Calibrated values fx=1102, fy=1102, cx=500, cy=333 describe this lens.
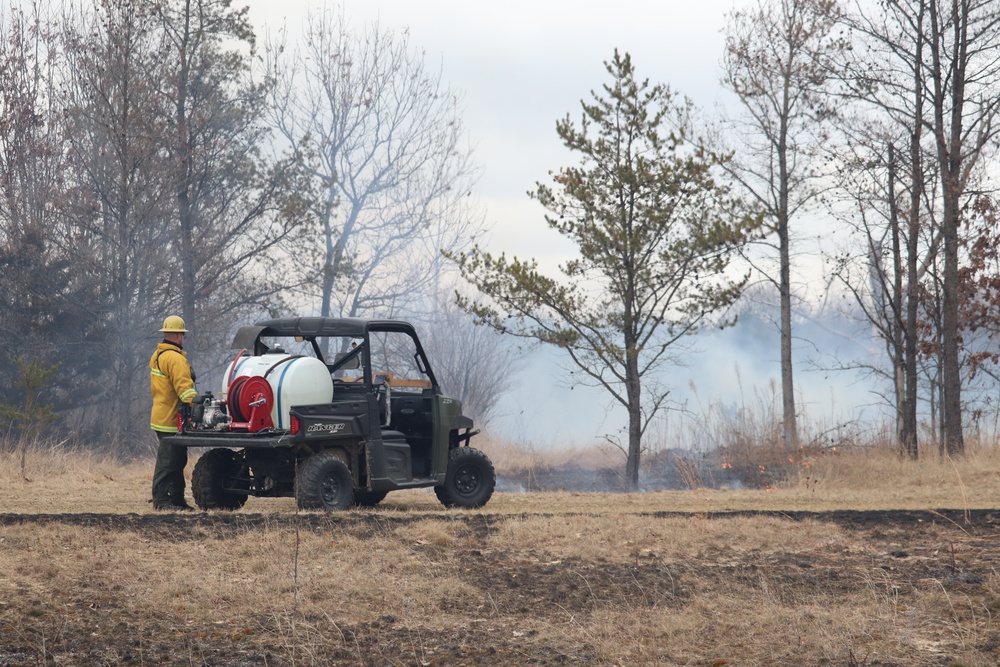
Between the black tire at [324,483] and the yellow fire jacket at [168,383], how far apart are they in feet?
5.50

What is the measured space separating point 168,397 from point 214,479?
3.59 feet

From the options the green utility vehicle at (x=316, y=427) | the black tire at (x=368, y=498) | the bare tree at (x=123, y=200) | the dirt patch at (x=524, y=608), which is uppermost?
the bare tree at (x=123, y=200)

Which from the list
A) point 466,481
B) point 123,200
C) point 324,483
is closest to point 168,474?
point 324,483

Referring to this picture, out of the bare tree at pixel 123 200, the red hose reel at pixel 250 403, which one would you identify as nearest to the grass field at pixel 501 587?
the red hose reel at pixel 250 403

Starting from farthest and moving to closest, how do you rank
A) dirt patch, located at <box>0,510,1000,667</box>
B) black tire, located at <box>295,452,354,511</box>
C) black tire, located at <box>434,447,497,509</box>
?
1. black tire, located at <box>434,447,497,509</box>
2. black tire, located at <box>295,452,354,511</box>
3. dirt patch, located at <box>0,510,1000,667</box>

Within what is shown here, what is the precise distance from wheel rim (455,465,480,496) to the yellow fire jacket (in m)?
3.45

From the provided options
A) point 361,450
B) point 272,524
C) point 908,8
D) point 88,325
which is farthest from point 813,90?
point 88,325

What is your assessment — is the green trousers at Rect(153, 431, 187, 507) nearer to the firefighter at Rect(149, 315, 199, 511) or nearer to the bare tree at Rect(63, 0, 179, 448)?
the firefighter at Rect(149, 315, 199, 511)

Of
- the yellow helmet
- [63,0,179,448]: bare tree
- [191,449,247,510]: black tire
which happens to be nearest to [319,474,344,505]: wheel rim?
[191,449,247,510]: black tire

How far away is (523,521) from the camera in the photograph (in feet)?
37.6

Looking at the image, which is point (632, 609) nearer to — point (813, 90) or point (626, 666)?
point (626, 666)

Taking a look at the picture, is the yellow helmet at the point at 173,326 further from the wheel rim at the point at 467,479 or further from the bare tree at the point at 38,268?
the bare tree at the point at 38,268

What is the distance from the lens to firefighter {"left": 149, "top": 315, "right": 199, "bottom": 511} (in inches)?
490

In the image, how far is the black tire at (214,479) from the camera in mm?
12734
